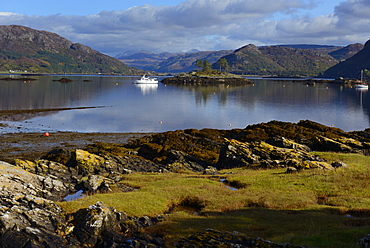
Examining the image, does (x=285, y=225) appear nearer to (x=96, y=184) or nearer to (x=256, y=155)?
(x=96, y=184)

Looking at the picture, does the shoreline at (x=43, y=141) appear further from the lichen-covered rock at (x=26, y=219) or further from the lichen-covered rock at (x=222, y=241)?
the lichen-covered rock at (x=222, y=241)

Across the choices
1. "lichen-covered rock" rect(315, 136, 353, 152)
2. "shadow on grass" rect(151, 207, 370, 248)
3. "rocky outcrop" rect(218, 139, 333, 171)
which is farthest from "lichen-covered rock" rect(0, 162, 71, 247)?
"lichen-covered rock" rect(315, 136, 353, 152)

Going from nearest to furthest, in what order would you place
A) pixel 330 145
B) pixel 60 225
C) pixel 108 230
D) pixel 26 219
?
pixel 26 219 < pixel 108 230 < pixel 60 225 < pixel 330 145

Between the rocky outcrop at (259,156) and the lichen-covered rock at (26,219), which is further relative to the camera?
the rocky outcrop at (259,156)

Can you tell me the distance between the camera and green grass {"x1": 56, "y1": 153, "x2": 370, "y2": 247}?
17.2m

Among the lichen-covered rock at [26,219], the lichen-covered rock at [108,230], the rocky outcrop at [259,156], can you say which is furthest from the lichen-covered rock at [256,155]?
the lichen-covered rock at [26,219]

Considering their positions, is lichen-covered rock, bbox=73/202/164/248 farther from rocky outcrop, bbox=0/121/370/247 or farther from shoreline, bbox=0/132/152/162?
shoreline, bbox=0/132/152/162

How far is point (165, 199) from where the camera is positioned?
23.7 metres

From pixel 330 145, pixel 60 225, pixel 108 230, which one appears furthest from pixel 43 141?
pixel 330 145

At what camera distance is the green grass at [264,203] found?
56.5 feet

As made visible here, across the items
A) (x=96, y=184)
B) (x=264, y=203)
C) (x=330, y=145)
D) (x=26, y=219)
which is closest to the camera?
(x=26, y=219)

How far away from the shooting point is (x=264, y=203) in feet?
75.5

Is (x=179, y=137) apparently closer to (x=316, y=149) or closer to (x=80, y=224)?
(x=316, y=149)

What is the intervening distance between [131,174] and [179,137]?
47.8 feet
